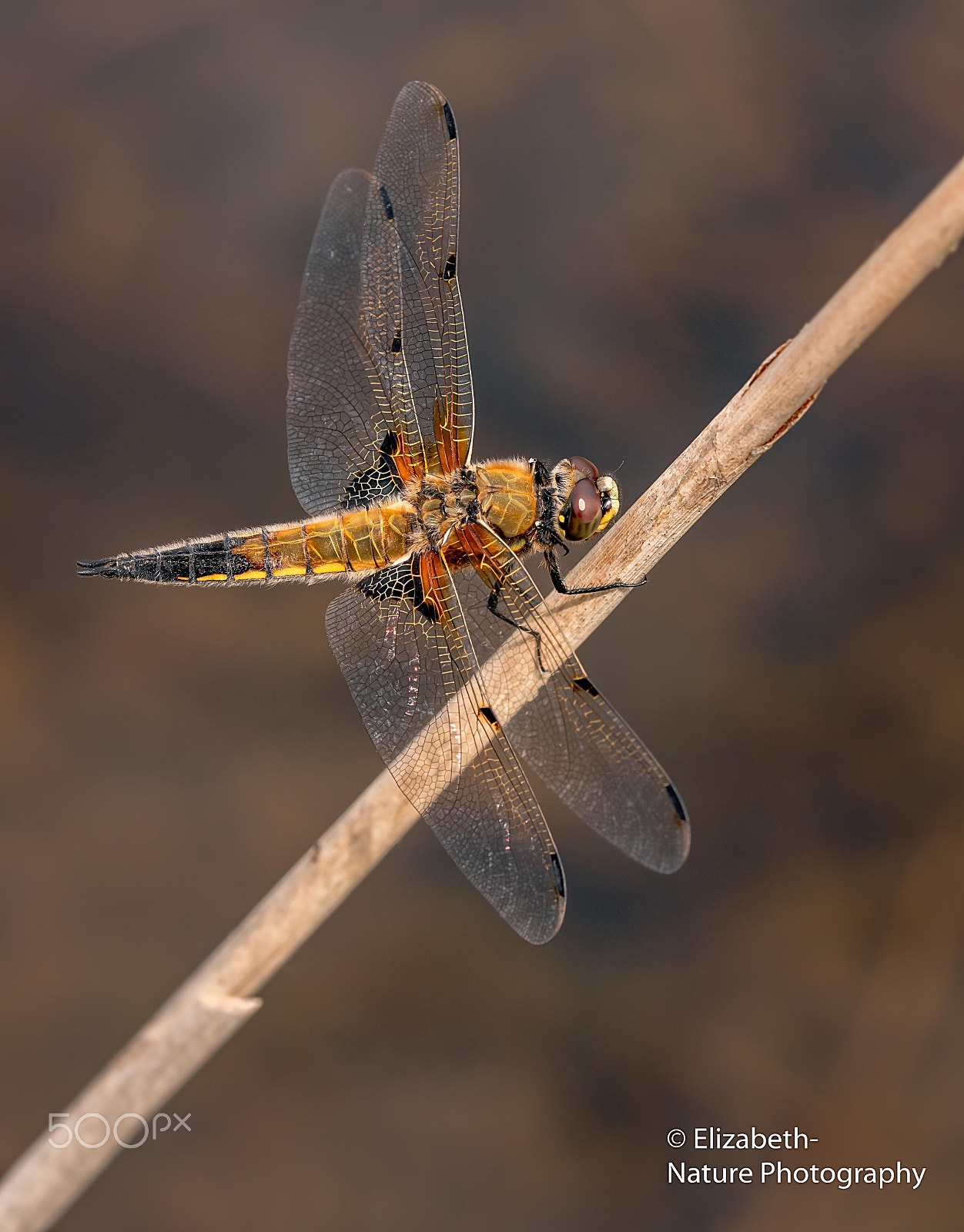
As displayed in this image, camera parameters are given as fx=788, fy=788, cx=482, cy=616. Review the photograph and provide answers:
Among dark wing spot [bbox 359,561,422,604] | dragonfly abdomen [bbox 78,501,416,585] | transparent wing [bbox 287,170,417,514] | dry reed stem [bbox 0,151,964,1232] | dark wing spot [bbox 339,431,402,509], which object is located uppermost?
transparent wing [bbox 287,170,417,514]

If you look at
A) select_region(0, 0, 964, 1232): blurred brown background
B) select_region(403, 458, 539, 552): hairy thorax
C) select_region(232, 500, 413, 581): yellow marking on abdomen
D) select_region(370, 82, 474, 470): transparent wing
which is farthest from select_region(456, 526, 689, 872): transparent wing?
select_region(0, 0, 964, 1232): blurred brown background

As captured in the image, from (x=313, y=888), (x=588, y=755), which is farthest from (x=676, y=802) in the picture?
(x=313, y=888)

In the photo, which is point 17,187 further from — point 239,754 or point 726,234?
point 726,234

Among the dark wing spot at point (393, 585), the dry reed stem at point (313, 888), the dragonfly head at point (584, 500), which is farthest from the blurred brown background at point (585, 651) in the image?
the dry reed stem at point (313, 888)

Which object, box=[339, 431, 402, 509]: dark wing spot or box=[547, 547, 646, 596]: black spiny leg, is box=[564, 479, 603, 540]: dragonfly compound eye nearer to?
box=[547, 547, 646, 596]: black spiny leg

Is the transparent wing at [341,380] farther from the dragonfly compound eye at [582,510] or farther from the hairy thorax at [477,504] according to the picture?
the dragonfly compound eye at [582,510]

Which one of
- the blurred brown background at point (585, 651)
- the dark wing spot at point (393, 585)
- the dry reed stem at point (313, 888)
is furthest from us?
the blurred brown background at point (585, 651)

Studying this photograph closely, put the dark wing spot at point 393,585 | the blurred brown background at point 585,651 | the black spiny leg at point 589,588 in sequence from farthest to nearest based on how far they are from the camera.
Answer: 1. the blurred brown background at point 585,651
2. the dark wing spot at point 393,585
3. the black spiny leg at point 589,588
